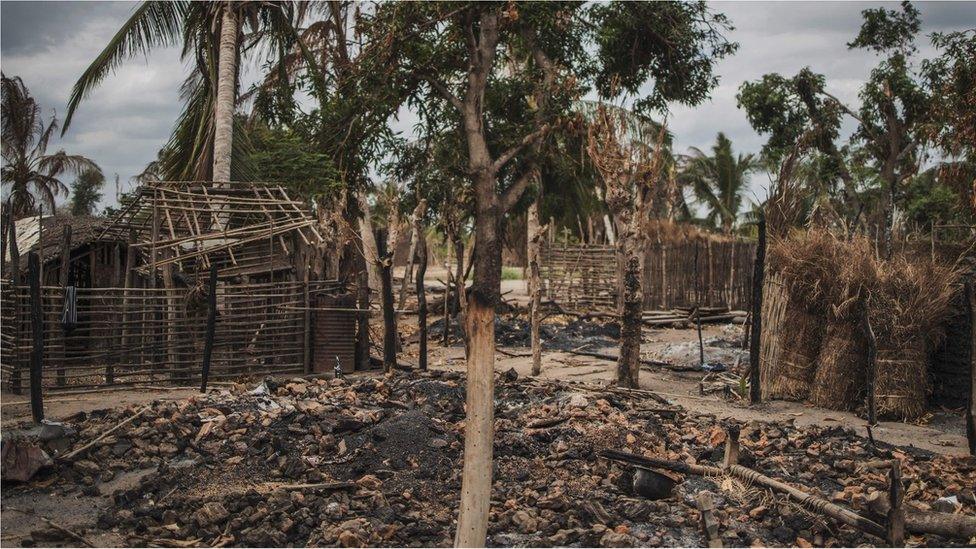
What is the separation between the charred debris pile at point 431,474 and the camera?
6.93 m

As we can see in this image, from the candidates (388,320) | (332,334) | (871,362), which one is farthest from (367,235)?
(871,362)

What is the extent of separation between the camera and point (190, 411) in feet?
30.9

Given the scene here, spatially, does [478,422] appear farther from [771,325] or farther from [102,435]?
[771,325]

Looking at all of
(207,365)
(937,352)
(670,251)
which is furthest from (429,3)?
(670,251)

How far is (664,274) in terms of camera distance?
80.3 ft

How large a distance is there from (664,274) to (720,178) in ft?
47.4

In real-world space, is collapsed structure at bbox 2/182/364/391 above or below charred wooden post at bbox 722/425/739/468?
above

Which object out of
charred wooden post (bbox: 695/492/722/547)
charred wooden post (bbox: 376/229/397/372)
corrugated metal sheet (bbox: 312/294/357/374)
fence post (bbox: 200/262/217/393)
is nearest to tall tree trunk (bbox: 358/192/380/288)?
corrugated metal sheet (bbox: 312/294/357/374)

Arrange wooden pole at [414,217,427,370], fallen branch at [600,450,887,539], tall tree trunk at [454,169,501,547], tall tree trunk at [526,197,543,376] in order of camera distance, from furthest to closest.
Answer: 1. tall tree trunk at [526,197,543,376]
2. wooden pole at [414,217,427,370]
3. fallen branch at [600,450,887,539]
4. tall tree trunk at [454,169,501,547]

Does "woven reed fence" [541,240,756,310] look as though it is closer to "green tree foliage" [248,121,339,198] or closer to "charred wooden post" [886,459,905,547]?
"green tree foliage" [248,121,339,198]

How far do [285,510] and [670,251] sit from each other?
18734 mm

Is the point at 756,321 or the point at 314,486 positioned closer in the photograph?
the point at 314,486

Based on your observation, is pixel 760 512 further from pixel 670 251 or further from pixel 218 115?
pixel 670 251

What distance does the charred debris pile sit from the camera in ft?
22.7
